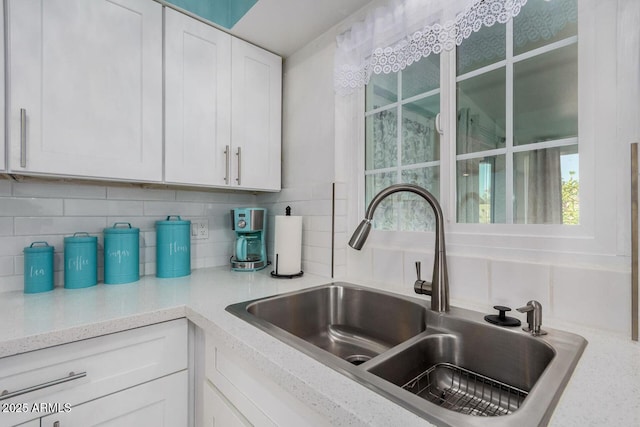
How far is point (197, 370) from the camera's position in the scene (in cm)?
107

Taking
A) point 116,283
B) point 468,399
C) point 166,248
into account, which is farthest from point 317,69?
point 468,399

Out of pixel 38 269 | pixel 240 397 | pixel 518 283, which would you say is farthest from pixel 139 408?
pixel 518 283

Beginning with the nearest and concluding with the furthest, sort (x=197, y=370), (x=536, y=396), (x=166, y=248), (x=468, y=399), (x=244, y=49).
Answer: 1. (x=536, y=396)
2. (x=468, y=399)
3. (x=197, y=370)
4. (x=166, y=248)
5. (x=244, y=49)

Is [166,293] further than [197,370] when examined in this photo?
Yes

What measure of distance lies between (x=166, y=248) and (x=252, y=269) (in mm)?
430

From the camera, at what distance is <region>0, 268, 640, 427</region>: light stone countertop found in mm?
497

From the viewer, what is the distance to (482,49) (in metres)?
1.10

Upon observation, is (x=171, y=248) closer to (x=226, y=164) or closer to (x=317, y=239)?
(x=226, y=164)

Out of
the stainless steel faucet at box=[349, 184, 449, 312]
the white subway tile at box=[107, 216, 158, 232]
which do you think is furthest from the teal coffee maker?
the stainless steel faucet at box=[349, 184, 449, 312]

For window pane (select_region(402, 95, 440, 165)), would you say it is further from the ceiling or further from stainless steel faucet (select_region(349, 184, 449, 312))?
the ceiling

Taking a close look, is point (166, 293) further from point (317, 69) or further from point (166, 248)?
point (317, 69)

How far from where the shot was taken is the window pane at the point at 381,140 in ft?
4.51

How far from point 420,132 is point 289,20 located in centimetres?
81

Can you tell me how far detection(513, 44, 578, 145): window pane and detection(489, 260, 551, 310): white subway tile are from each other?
0.40m
